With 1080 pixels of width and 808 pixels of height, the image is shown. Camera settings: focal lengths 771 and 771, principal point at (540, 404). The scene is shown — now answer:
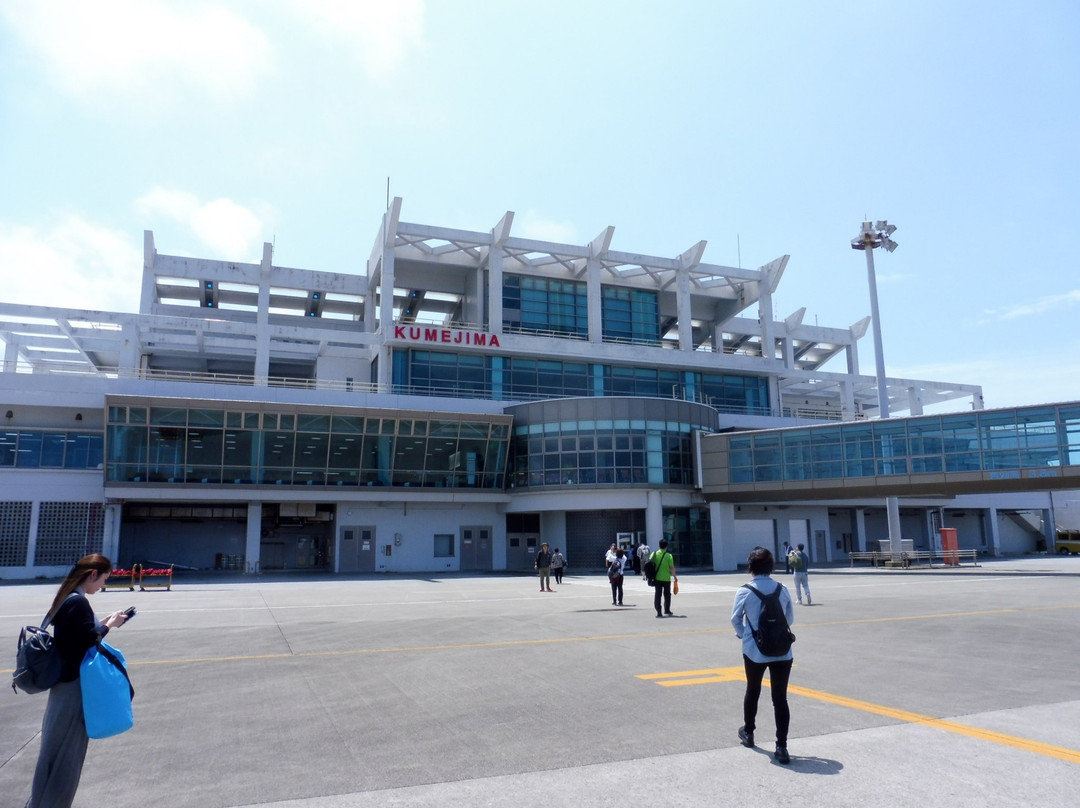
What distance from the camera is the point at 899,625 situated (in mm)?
15188

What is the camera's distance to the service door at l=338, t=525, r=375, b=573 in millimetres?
41281

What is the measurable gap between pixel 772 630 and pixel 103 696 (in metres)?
4.95

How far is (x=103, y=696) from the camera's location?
4707 millimetres

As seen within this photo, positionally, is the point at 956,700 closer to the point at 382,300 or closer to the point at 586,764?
A: the point at 586,764

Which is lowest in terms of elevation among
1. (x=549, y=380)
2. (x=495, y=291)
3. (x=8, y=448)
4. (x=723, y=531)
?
(x=723, y=531)

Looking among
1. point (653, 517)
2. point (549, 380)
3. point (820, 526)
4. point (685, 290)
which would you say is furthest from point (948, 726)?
point (685, 290)

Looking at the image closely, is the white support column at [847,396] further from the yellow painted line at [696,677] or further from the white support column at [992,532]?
the yellow painted line at [696,677]

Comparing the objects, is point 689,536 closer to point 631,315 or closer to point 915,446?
point 915,446

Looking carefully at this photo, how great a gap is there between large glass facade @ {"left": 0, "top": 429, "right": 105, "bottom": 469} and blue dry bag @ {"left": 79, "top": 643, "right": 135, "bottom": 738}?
3784 centimetres

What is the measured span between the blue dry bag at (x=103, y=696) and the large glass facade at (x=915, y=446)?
38.8 meters

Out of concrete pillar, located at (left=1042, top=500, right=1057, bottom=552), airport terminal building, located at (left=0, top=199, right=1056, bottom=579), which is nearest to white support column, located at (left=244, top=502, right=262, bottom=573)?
airport terminal building, located at (left=0, top=199, right=1056, bottom=579)

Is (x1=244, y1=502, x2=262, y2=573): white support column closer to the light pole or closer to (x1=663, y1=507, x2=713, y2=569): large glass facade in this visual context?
(x1=663, y1=507, x2=713, y2=569): large glass facade

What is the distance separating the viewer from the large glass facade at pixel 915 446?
34.8 metres

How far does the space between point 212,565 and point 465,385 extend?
18.9 m
